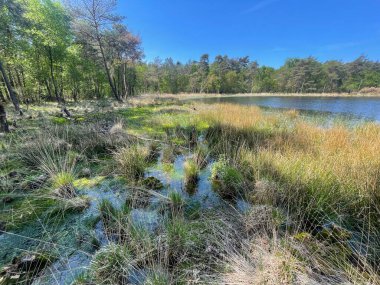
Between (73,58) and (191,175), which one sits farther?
(73,58)

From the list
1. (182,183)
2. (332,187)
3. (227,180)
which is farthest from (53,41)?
(332,187)

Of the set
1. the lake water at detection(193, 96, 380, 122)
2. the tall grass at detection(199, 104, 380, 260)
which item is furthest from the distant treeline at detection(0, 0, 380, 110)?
the lake water at detection(193, 96, 380, 122)

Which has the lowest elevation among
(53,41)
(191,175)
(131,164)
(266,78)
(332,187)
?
(191,175)

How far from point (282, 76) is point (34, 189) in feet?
174

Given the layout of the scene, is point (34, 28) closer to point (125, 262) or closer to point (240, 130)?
point (240, 130)

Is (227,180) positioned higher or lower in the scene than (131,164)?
lower

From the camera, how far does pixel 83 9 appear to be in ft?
37.9

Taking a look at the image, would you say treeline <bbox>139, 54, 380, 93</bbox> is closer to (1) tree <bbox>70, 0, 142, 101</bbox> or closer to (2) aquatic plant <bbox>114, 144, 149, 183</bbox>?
(1) tree <bbox>70, 0, 142, 101</bbox>

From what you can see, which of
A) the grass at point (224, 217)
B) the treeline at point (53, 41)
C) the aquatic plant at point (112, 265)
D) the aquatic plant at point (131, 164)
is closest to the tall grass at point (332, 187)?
the grass at point (224, 217)

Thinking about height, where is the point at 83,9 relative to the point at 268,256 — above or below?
above

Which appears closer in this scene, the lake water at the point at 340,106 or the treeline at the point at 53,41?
the treeline at the point at 53,41

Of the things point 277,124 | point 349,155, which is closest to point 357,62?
point 277,124

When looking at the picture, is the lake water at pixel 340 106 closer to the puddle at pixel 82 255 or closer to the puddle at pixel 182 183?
the puddle at pixel 182 183

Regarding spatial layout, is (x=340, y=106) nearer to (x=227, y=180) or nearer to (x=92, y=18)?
(x=227, y=180)
